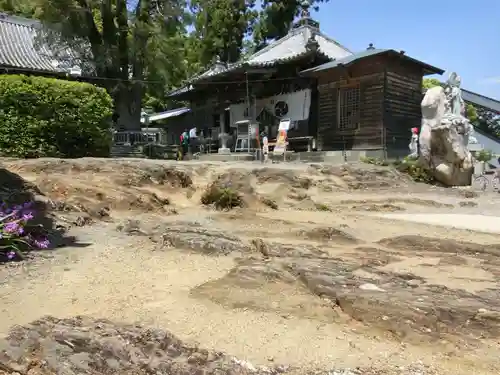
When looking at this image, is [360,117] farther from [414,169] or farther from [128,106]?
[128,106]

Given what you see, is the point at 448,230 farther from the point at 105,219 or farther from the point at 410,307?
the point at 105,219

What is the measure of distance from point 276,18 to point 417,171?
21.9 meters

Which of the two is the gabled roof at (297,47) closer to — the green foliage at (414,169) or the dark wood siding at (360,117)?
the dark wood siding at (360,117)

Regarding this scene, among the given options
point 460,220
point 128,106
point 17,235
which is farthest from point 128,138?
point 17,235

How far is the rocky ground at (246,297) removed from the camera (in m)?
2.78

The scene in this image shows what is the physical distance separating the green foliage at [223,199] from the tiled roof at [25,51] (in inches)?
570

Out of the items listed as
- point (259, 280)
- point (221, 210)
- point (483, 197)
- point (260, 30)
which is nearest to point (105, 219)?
point (221, 210)

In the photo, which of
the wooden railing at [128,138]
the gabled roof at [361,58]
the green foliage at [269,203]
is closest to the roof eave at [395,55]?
the gabled roof at [361,58]

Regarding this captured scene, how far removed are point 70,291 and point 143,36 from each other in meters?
16.9

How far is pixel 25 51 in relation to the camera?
2131 cm

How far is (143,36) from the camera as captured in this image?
1878cm

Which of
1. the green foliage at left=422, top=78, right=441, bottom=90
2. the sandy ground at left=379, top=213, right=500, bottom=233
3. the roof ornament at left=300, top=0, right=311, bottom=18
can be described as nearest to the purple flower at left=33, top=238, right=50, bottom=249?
the sandy ground at left=379, top=213, right=500, bottom=233

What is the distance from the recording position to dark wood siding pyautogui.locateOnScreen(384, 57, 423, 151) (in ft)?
53.7

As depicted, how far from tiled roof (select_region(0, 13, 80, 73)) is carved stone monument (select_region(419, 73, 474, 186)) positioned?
15.5m
